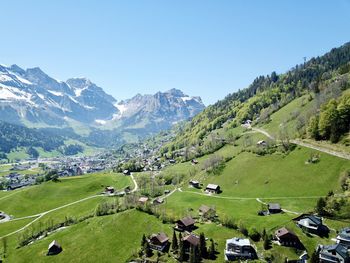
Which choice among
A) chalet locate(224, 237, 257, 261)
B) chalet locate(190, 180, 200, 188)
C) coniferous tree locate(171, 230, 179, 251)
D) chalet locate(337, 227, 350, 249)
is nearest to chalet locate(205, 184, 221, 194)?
chalet locate(190, 180, 200, 188)

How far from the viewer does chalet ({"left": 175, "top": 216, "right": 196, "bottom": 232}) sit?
A: 11275 centimetres

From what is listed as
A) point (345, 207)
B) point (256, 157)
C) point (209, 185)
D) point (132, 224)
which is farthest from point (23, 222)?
point (345, 207)

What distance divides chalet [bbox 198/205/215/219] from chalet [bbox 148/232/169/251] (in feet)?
66.8

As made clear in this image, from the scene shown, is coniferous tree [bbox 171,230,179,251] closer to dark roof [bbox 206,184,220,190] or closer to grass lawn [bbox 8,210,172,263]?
grass lawn [bbox 8,210,172,263]

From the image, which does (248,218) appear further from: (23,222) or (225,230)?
(23,222)

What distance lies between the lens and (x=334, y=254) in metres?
89.3

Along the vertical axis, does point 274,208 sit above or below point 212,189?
below

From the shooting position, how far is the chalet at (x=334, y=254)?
8781 cm

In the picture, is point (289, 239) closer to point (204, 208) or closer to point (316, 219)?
point (316, 219)

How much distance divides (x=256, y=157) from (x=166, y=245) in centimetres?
8025

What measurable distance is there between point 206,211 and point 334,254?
1811 inches

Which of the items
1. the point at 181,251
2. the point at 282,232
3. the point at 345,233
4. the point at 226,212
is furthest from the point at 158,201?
the point at 345,233

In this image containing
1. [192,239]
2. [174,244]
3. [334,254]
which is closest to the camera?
[334,254]

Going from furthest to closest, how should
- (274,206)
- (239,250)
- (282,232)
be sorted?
1. (274,206)
2. (282,232)
3. (239,250)
